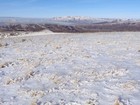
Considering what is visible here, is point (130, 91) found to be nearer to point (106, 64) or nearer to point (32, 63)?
point (106, 64)

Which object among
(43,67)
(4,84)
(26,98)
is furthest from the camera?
(43,67)

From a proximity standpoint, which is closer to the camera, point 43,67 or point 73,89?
point 73,89

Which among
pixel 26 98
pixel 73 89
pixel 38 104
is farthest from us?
pixel 73 89

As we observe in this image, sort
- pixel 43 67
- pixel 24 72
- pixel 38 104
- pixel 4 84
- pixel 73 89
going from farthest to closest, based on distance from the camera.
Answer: pixel 43 67
pixel 24 72
pixel 4 84
pixel 73 89
pixel 38 104

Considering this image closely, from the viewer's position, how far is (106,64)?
15.6m

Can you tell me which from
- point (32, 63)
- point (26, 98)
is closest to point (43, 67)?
point (32, 63)

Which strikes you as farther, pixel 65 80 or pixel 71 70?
pixel 71 70

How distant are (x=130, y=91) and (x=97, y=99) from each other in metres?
1.58

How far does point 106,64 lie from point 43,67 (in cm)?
354

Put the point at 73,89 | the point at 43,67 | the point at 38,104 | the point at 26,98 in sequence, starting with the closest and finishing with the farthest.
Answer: the point at 38,104, the point at 26,98, the point at 73,89, the point at 43,67

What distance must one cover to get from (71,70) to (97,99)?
15.6 ft

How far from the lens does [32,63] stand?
15930 mm

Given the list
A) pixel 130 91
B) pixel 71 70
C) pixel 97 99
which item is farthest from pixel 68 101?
pixel 71 70

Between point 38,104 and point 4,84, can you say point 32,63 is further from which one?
point 38,104
